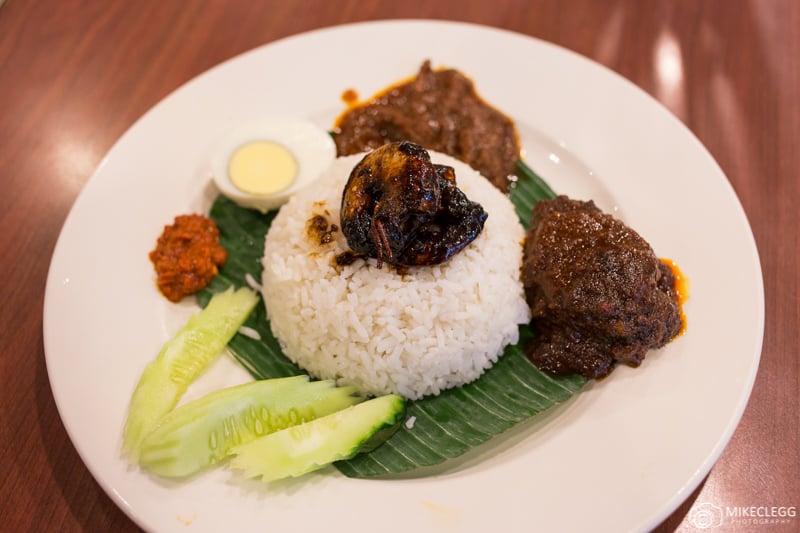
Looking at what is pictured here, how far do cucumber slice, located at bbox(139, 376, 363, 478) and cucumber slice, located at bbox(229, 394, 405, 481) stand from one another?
0.09m

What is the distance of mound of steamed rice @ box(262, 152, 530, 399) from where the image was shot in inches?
118

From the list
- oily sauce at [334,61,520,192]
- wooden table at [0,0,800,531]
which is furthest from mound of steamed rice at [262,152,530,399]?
wooden table at [0,0,800,531]

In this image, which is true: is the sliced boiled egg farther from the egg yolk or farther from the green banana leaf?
the green banana leaf

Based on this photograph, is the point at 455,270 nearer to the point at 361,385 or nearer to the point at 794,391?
the point at 361,385

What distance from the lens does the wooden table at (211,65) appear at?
2824mm

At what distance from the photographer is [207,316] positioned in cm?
317

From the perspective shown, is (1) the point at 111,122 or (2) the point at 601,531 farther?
(1) the point at 111,122

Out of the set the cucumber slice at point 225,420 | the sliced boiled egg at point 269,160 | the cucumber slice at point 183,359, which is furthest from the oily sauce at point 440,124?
the cucumber slice at point 225,420

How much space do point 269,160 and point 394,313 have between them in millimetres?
1355

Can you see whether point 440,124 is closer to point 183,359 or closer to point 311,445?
point 183,359

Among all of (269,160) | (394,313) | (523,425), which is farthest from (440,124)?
(523,425)

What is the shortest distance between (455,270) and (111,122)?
272 cm

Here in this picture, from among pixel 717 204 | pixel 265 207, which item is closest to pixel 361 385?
pixel 265 207

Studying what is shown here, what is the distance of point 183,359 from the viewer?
300cm
